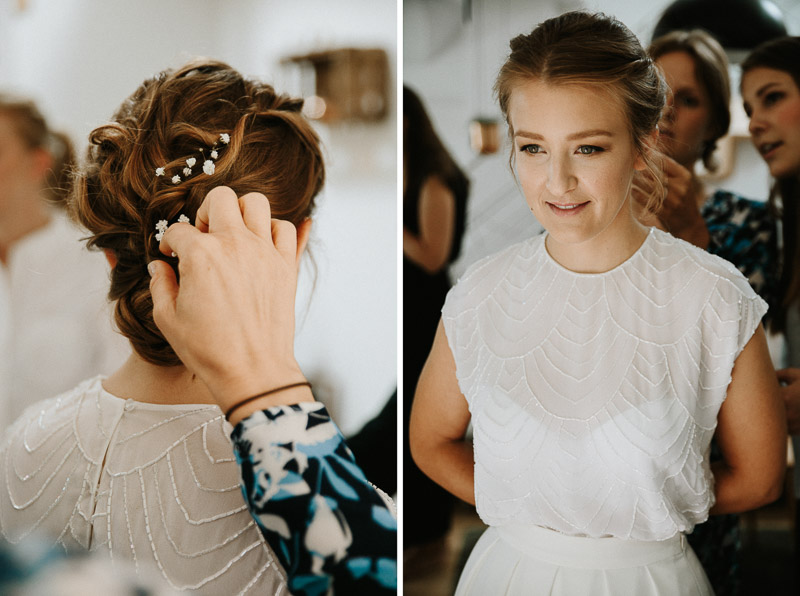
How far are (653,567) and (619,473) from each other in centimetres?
19

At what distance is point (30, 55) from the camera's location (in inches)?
40.8

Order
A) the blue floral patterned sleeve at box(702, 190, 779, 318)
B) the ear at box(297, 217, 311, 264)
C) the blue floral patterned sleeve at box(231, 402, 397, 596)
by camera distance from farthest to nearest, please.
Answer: the blue floral patterned sleeve at box(702, 190, 779, 318), the ear at box(297, 217, 311, 264), the blue floral patterned sleeve at box(231, 402, 397, 596)

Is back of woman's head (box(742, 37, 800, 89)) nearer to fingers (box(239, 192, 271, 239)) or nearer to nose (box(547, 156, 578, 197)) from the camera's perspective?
nose (box(547, 156, 578, 197))

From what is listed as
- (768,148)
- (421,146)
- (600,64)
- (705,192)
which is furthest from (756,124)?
(421,146)

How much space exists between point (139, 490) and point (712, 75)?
1209mm

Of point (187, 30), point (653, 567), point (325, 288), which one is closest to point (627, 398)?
point (653, 567)

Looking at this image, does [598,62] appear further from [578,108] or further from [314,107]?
[314,107]

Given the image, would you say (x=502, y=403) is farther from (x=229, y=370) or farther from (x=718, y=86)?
(x=718, y=86)

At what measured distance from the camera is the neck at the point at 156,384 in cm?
107

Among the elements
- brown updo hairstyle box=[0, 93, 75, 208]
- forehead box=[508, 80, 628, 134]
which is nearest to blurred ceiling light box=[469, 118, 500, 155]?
forehead box=[508, 80, 628, 134]

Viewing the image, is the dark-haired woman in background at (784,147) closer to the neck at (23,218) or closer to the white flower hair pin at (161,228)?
the white flower hair pin at (161,228)

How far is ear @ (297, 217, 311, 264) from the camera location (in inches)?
45.6

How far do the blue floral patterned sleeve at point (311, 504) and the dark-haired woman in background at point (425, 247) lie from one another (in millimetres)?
388

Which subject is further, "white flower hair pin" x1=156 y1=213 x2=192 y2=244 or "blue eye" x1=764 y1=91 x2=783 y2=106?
"blue eye" x1=764 y1=91 x2=783 y2=106
